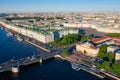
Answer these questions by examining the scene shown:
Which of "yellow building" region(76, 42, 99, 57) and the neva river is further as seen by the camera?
"yellow building" region(76, 42, 99, 57)

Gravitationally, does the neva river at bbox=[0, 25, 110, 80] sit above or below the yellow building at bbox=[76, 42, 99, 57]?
below

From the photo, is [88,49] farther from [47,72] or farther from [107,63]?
[47,72]

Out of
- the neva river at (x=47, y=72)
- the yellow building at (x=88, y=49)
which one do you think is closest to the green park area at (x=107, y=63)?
the yellow building at (x=88, y=49)

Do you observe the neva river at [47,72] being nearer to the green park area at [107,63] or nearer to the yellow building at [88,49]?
the green park area at [107,63]

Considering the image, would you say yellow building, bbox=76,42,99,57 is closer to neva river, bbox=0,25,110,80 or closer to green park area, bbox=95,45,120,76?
green park area, bbox=95,45,120,76

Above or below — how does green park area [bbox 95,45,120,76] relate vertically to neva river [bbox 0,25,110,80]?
above

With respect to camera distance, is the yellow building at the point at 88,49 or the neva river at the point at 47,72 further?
the yellow building at the point at 88,49

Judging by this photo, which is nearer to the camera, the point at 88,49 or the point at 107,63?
the point at 107,63

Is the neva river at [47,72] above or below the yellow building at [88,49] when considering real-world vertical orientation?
below

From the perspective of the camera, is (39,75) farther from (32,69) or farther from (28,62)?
(28,62)

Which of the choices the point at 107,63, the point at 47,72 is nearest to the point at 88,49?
the point at 107,63

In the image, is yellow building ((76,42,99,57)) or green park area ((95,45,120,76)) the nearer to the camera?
green park area ((95,45,120,76))

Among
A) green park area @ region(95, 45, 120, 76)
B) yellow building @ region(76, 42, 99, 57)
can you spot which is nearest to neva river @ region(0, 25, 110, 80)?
green park area @ region(95, 45, 120, 76)
